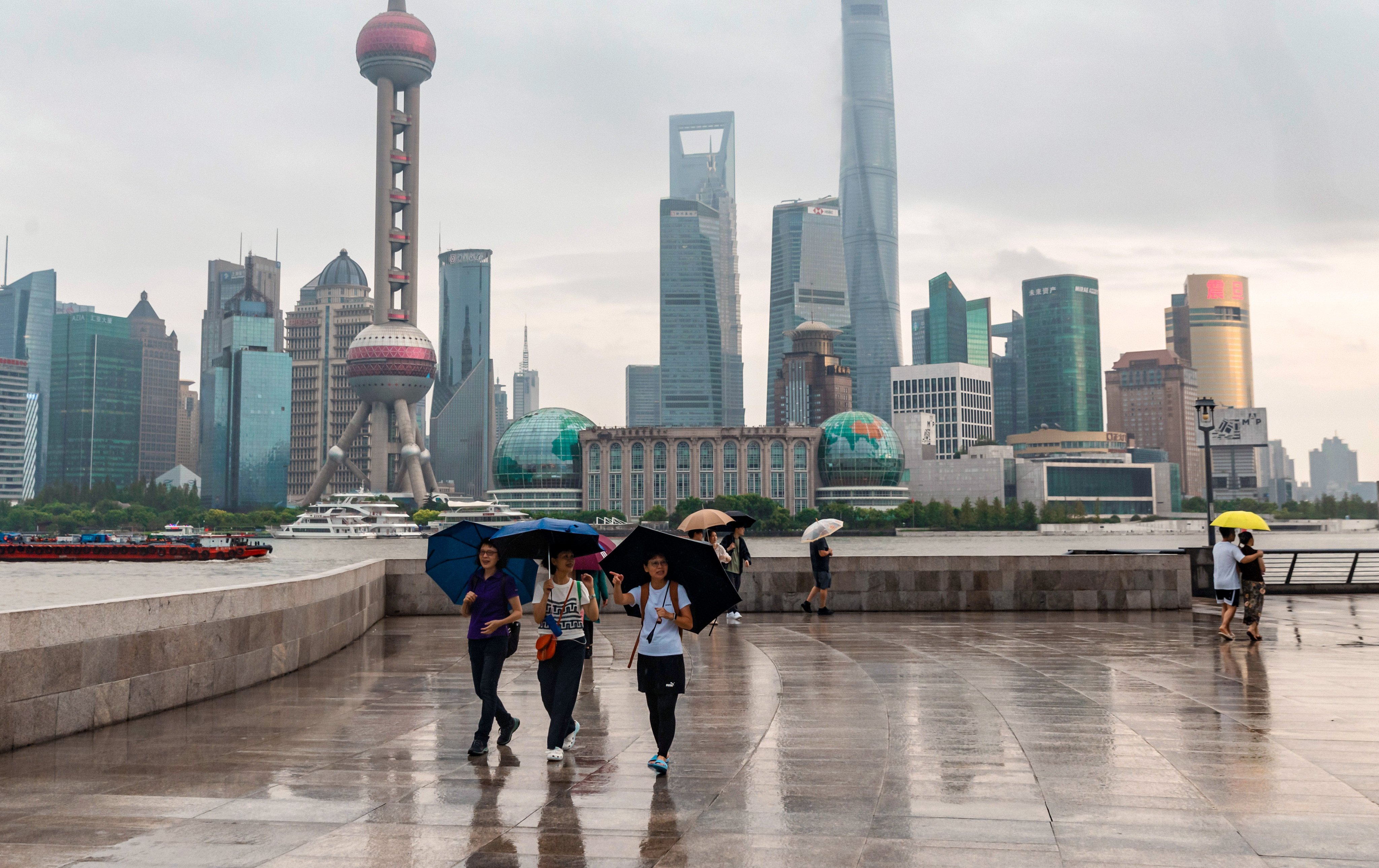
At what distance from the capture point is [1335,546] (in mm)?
124125

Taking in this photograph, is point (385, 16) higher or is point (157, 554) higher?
point (385, 16)

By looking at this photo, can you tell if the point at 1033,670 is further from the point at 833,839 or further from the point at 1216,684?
the point at 833,839

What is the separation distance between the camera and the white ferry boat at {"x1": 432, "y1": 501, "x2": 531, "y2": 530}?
158000 mm

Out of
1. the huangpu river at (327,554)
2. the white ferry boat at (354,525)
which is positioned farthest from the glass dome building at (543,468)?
the huangpu river at (327,554)

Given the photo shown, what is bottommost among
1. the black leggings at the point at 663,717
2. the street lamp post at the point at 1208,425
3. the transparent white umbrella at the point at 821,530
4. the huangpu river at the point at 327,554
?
the huangpu river at the point at 327,554

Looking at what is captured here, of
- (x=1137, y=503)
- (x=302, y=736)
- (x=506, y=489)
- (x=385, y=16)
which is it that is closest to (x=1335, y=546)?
(x=1137, y=503)

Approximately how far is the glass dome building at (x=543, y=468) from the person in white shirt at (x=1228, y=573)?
15457cm

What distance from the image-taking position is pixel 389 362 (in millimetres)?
193625

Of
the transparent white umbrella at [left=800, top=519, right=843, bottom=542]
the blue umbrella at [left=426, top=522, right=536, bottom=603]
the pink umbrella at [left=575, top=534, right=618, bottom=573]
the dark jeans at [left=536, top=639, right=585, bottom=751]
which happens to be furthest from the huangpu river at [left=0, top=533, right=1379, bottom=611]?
the dark jeans at [left=536, top=639, right=585, bottom=751]

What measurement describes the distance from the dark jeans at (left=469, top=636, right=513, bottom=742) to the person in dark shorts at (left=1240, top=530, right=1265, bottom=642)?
12.6 m

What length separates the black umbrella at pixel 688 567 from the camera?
352 inches

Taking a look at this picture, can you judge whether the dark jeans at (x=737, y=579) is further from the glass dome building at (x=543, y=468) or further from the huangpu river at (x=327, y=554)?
the glass dome building at (x=543, y=468)

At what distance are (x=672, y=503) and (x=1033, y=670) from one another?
15753 cm

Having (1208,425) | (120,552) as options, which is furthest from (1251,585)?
(120,552)
